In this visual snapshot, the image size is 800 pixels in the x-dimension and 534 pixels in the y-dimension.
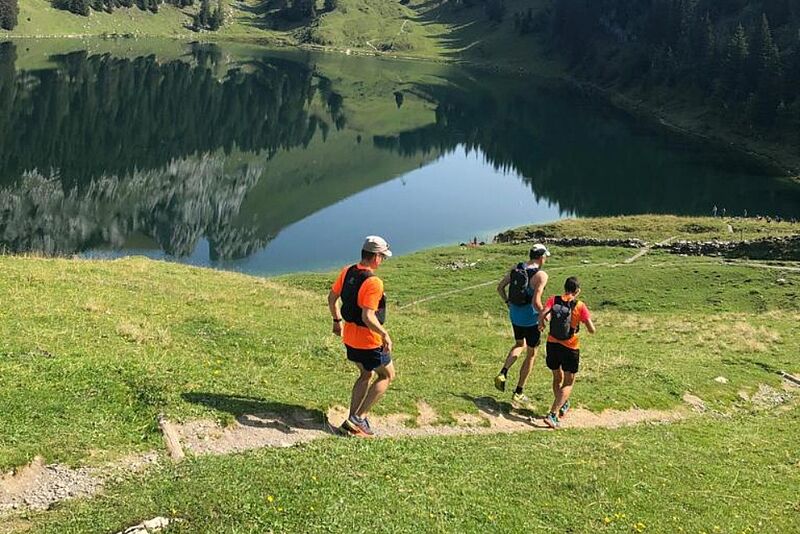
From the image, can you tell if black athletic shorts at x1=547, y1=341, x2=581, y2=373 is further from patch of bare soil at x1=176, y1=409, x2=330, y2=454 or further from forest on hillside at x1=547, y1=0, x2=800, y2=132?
Answer: forest on hillside at x1=547, y1=0, x2=800, y2=132

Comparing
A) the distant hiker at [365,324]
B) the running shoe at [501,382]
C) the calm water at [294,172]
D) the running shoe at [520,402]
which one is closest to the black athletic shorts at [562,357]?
the running shoe at [520,402]

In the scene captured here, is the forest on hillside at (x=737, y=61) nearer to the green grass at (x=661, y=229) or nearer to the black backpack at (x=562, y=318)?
the green grass at (x=661, y=229)

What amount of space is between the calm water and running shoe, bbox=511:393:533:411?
166ft

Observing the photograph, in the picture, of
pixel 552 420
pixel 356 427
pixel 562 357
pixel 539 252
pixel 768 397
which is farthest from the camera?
pixel 768 397

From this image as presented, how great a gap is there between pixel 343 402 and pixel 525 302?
6.04 metres

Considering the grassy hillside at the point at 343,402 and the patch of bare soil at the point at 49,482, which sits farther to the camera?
the grassy hillside at the point at 343,402

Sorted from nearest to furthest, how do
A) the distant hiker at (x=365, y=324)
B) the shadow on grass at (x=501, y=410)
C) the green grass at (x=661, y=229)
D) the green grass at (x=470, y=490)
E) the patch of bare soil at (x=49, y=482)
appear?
the green grass at (x=470, y=490) → the patch of bare soil at (x=49, y=482) → the distant hiker at (x=365, y=324) → the shadow on grass at (x=501, y=410) → the green grass at (x=661, y=229)

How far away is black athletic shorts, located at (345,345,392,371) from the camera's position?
14.5m

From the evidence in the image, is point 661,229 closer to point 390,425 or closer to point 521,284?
point 521,284

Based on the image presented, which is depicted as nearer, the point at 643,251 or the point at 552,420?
the point at 552,420

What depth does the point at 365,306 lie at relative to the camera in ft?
45.9

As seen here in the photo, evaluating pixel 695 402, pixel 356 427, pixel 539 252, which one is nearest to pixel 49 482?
pixel 356 427

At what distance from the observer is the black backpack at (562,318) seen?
1843 cm

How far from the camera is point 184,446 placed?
1345 cm
